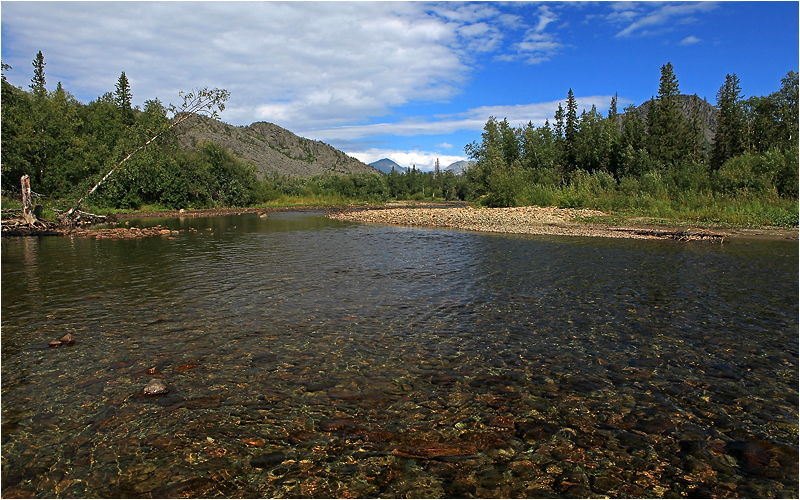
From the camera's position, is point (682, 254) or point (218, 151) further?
point (218, 151)

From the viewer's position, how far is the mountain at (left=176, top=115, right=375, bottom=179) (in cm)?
12688

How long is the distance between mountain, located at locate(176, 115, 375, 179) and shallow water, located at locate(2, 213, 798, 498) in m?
106

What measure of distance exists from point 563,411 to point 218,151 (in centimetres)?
6459

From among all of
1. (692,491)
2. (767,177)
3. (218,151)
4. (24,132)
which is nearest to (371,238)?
(692,491)

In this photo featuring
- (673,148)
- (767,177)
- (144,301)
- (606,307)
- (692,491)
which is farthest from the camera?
(673,148)

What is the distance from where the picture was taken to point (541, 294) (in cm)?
1073

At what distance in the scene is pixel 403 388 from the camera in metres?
5.70

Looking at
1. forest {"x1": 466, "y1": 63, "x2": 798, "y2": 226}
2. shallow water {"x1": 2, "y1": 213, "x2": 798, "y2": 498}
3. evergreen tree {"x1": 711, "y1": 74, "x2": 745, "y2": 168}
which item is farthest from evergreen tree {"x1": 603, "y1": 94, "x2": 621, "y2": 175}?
shallow water {"x1": 2, "y1": 213, "x2": 798, "y2": 498}

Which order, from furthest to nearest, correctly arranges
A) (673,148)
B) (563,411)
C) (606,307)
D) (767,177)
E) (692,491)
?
1. (673,148)
2. (767,177)
3. (606,307)
4. (563,411)
5. (692,491)

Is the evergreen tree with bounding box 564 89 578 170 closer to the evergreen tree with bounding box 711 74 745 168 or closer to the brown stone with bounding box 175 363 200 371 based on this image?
the evergreen tree with bounding box 711 74 745 168

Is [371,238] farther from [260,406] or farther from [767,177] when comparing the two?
[767,177]

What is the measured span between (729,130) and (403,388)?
84.4m

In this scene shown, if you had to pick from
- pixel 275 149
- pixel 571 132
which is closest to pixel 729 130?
pixel 571 132

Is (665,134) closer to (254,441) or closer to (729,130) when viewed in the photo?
(729,130)
